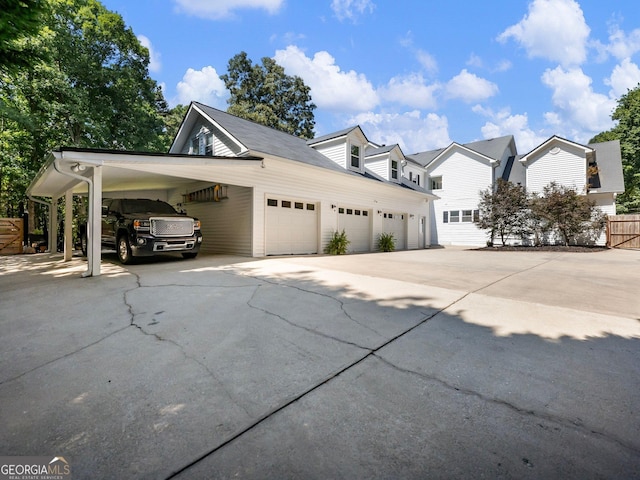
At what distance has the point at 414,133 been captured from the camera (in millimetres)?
31922

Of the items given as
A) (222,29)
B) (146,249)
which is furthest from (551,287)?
(222,29)

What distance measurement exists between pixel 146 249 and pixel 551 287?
29.8 feet

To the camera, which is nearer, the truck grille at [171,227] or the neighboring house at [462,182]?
the truck grille at [171,227]

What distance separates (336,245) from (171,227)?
21.7ft

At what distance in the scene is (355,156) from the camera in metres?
14.9

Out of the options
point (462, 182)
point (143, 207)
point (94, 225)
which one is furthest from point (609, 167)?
point (94, 225)

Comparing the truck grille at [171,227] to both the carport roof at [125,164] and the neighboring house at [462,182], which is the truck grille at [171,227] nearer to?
the carport roof at [125,164]

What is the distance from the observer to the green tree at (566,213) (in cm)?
1462

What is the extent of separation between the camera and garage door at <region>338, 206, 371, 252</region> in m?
13.3

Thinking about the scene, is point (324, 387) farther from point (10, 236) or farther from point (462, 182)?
point (462, 182)

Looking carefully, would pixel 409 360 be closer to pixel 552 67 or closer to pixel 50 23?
pixel 552 67

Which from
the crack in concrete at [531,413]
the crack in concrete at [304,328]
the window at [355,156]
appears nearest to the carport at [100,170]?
the crack in concrete at [304,328]

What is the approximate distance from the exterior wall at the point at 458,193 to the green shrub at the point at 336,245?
38.7 ft

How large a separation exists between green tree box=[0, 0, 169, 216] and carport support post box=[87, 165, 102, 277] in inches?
423
